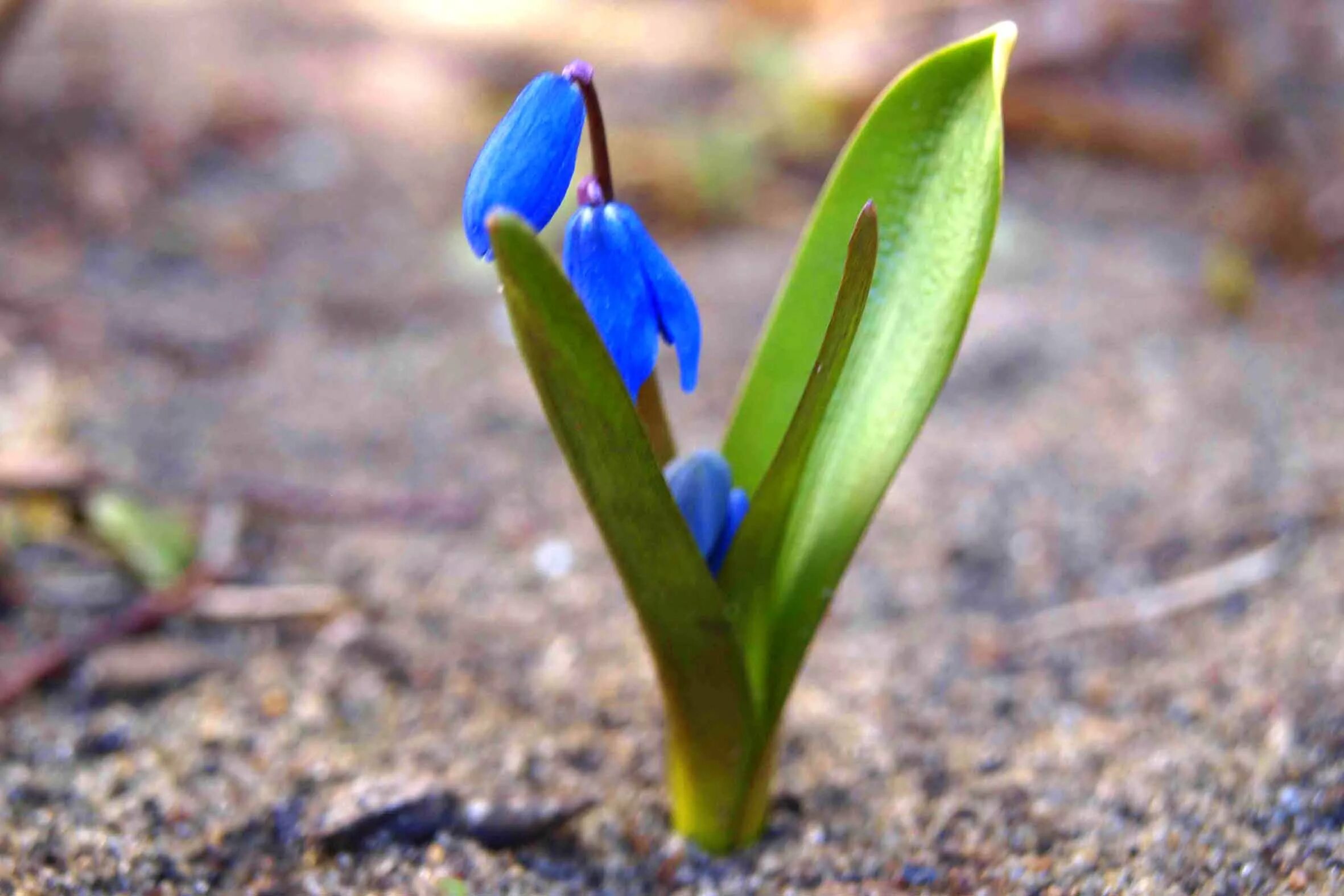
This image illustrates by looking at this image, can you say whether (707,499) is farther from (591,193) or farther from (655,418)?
(591,193)

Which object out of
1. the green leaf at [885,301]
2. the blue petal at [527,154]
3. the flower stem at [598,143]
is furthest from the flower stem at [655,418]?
the blue petal at [527,154]

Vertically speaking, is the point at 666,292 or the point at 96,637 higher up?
the point at 666,292

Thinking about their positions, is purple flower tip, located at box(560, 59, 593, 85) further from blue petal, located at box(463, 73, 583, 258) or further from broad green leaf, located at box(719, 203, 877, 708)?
broad green leaf, located at box(719, 203, 877, 708)

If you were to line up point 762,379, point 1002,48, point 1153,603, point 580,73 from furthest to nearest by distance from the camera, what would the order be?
point 1153,603 → point 762,379 → point 1002,48 → point 580,73

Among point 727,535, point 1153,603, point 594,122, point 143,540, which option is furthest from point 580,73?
point 1153,603

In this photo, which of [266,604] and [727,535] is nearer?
[727,535]

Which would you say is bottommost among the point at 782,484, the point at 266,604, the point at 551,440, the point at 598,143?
the point at 551,440

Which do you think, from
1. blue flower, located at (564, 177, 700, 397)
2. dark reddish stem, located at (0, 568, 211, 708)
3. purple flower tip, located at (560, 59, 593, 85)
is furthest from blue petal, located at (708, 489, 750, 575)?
dark reddish stem, located at (0, 568, 211, 708)
